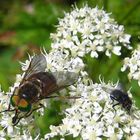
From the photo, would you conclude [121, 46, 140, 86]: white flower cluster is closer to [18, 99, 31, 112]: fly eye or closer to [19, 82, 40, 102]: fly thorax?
[19, 82, 40, 102]: fly thorax

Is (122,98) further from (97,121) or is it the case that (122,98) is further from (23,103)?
(23,103)

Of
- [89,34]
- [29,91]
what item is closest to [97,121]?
[29,91]

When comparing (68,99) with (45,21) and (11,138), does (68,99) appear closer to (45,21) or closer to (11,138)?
(11,138)

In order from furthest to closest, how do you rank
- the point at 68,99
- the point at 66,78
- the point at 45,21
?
the point at 45,21
the point at 68,99
the point at 66,78

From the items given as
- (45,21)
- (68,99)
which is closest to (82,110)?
(68,99)

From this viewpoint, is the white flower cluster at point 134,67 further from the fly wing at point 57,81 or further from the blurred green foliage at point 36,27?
the blurred green foliage at point 36,27
